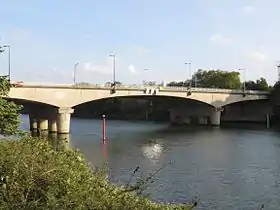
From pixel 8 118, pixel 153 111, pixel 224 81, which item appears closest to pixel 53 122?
pixel 153 111

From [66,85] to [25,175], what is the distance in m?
60.3

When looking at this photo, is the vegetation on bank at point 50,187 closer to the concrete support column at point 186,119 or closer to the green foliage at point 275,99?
the concrete support column at point 186,119

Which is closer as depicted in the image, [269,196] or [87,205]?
[87,205]

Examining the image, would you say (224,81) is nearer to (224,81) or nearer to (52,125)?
(224,81)

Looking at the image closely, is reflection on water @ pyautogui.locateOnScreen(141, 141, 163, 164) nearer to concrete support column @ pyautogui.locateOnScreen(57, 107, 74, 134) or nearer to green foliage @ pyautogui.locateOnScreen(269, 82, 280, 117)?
concrete support column @ pyautogui.locateOnScreen(57, 107, 74, 134)

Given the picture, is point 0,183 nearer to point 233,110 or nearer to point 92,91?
point 92,91

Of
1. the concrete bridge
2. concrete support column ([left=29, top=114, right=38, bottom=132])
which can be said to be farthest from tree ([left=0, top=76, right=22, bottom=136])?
concrete support column ([left=29, top=114, right=38, bottom=132])

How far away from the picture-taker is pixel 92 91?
72812mm

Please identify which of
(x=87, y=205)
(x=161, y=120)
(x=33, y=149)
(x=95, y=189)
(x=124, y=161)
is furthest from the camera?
(x=161, y=120)

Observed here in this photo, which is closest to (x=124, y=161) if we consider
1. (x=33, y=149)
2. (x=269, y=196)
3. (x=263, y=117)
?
(x=269, y=196)

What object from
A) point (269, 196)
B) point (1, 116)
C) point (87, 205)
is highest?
point (1, 116)

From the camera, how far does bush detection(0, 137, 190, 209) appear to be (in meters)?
9.33

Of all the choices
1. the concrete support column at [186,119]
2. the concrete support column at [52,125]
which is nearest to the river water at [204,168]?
the concrete support column at [52,125]

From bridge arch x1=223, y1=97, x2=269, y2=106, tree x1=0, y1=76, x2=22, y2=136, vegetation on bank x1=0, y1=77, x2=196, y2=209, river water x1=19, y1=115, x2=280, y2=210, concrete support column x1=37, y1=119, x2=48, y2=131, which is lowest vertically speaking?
river water x1=19, y1=115, x2=280, y2=210
